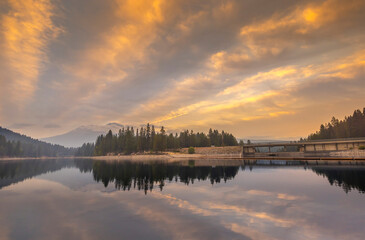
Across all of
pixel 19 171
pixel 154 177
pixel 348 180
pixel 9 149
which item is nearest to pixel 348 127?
pixel 348 180

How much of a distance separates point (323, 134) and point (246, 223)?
540 feet

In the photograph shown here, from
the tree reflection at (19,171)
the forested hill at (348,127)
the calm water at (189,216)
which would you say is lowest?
the tree reflection at (19,171)

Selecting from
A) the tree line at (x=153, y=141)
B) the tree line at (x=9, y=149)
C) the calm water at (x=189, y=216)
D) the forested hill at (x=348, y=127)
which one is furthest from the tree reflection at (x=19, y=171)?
the forested hill at (x=348, y=127)

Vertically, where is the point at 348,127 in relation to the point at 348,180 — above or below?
above

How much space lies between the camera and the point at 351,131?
113062 millimetres

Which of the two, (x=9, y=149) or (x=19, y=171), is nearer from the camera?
(x=19, y=171)

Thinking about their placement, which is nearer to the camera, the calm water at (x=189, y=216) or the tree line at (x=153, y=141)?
the calm water at (x=189, y=216)

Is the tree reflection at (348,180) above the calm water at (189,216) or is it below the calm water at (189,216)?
below

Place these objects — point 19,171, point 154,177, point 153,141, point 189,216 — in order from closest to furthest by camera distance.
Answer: point 189,216
point 154,177
point 19,171
point 153,141

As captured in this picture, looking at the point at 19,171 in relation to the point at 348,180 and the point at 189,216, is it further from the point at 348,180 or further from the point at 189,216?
the point at 348,180

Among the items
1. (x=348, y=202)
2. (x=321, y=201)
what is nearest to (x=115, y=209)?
(x=321, y=201)

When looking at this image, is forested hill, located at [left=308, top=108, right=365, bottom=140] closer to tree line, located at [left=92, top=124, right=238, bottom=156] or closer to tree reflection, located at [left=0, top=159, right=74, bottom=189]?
tree line, located at [left=92, top=124, right=238, bottom=156]

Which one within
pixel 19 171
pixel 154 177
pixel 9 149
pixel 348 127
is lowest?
pixel 19 171

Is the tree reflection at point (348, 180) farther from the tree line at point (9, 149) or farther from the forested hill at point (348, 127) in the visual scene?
the tree line at point (9, 149)
